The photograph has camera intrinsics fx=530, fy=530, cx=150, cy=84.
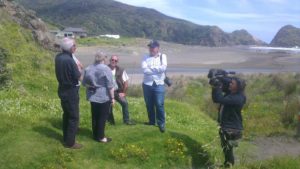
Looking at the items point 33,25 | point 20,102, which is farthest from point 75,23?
point 20,102

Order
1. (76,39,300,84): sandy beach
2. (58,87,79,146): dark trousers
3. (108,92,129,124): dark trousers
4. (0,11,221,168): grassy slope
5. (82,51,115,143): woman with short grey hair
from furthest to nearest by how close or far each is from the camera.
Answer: (76,39,300,84): sandy beach → (108,92,129,124): dark trousers → (82,51,115,143): woman with short grey hair → (58,87,79,146): dark trousers → (0,11,221,168): grassy slope

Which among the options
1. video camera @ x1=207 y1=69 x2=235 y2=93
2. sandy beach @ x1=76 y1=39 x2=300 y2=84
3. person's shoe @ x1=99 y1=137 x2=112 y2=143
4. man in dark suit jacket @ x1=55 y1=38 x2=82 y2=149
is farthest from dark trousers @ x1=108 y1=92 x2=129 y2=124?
sandy beach @ x1=76 y1=39 x2=300 y2=84

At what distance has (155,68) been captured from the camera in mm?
12617

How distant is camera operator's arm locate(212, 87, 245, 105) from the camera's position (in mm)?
11273

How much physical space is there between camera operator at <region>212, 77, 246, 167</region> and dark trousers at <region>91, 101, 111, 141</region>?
246 cm

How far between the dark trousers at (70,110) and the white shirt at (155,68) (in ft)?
6.60

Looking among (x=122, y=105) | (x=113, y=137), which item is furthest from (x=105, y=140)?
(x=122, y=105)

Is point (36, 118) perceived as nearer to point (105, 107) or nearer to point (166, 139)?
point (105, 107)

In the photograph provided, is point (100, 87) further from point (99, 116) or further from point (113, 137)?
point (113, 137)

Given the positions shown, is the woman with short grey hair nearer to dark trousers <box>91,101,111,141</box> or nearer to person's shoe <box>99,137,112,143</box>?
dark trousers <box>91,101,111,141</box>

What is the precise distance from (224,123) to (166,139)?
1749mm

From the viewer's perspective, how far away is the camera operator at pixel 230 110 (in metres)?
11.3

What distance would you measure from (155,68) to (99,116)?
1.79 meters

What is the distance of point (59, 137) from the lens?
477 inches
